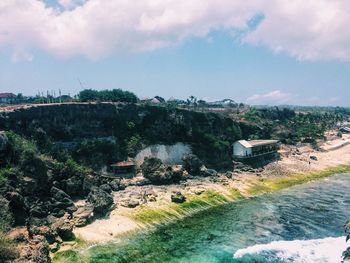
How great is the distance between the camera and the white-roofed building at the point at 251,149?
95.2m

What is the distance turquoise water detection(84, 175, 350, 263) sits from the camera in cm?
4631

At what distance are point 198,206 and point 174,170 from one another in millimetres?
13823

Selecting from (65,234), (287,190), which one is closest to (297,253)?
(65,234)

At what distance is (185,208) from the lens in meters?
64.0

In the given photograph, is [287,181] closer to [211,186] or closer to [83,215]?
[211,186]

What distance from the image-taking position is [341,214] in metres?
62.5

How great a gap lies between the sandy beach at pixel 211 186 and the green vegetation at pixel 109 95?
106 ft

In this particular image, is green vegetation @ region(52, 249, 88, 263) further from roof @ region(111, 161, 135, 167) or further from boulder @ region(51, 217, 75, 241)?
roof @ region(111, 161, 135, 167)

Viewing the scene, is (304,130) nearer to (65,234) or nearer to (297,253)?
(297,253)

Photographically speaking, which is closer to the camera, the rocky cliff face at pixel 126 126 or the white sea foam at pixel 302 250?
the white sea foam at pixel 302 250

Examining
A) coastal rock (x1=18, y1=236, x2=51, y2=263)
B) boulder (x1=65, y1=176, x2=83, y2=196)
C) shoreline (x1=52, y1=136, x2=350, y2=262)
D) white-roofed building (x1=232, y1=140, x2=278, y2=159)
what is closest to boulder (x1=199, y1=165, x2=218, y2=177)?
shoreline (x1=52, y1=136, x2=350, y2=262)

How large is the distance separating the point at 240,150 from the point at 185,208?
118ft

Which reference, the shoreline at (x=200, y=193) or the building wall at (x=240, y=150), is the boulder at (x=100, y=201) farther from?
the building wall at (x=240, y=150)

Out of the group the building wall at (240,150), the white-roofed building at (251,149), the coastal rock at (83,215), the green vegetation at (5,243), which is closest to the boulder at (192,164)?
the white-roofed building at (251,149)
